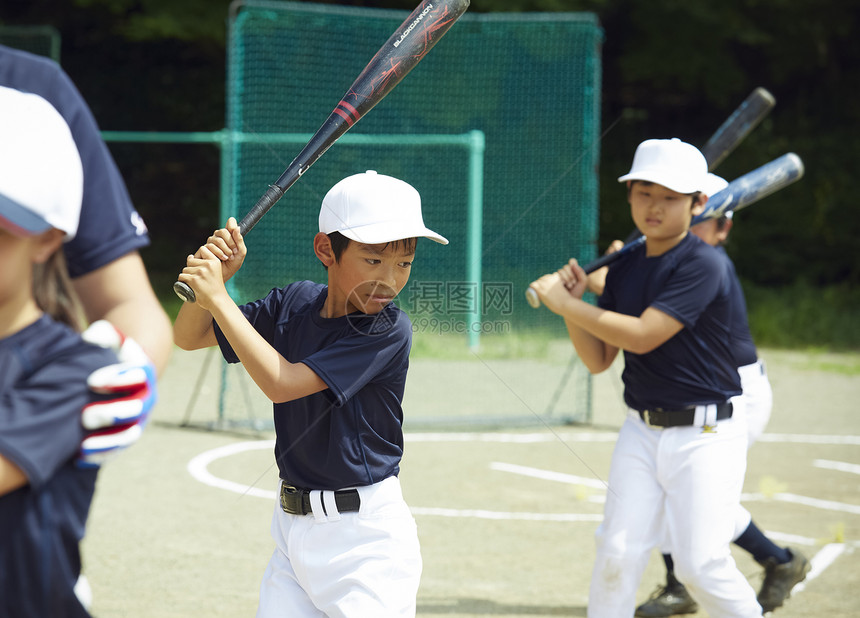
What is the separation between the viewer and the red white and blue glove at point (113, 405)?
62.4 inches

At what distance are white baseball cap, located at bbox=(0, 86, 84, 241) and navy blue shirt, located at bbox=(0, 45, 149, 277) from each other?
0.64 feet

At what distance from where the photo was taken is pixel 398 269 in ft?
9.48

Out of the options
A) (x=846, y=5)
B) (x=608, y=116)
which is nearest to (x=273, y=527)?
(x=846, y=5)

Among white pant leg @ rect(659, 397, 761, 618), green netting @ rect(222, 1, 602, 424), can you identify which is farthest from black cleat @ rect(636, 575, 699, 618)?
green netting @ rect(222, 1, 602, 424)

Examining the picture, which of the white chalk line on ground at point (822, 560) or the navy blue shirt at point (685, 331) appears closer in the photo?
the navy blue shirt at point (685, 331)

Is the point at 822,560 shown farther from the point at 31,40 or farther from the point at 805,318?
the point at 31,40

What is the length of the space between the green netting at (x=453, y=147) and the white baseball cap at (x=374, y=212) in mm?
5813

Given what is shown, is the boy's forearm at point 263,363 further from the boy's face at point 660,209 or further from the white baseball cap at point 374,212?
the boy's face at point 660,209

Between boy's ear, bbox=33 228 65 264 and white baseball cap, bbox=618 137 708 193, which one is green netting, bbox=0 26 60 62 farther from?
boy's ear, bbox=33 228 65 264

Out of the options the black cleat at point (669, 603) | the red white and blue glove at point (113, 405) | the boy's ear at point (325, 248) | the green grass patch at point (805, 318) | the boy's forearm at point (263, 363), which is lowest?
the green grass patch at point (805, 318)

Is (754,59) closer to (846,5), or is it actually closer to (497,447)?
(846,5)

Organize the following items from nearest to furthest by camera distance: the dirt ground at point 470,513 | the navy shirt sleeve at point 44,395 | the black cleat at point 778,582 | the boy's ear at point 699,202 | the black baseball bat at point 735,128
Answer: the navy shirt sleeve at point 44,395 < the boy's ear at point 699,202 < the black cleat at point 778,582 < the dirt ground at point 470,513 < the black baseball bat at point 735,128

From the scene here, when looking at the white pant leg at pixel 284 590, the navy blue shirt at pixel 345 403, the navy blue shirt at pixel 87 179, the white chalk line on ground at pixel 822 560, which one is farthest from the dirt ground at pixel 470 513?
the navy blue shirt at pixel 87 179

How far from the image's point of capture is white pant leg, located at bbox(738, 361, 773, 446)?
4.98m
